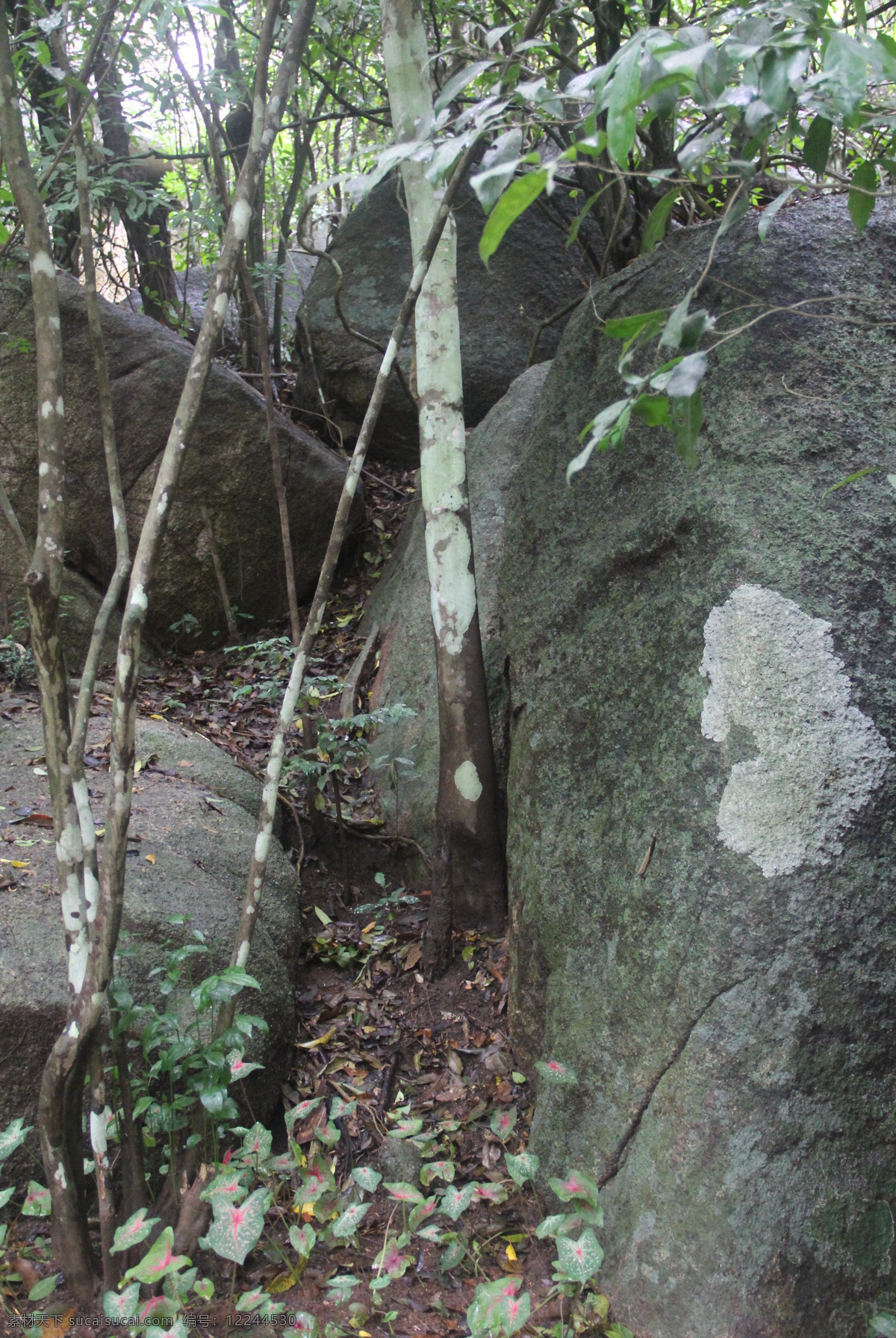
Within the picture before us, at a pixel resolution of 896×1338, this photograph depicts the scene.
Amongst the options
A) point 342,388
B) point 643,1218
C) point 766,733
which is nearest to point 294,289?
point 342,388

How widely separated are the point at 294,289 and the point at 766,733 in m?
8.22

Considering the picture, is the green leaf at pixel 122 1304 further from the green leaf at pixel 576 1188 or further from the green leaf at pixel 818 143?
the green leaf at pixel 818 143

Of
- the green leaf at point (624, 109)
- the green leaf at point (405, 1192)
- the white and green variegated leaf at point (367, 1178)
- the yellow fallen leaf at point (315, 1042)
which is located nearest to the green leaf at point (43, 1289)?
the white and green variegated leaf at point (367, 1178)

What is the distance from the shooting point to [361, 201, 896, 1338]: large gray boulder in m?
2.04

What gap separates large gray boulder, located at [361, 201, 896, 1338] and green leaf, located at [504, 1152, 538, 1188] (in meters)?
0.16

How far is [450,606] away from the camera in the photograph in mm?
3393

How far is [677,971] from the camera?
2256mm

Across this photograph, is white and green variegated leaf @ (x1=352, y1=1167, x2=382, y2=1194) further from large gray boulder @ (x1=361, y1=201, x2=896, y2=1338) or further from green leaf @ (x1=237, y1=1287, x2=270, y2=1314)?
large gray boulder @ (x1=361, y1=201, x2=896, y2=1338)

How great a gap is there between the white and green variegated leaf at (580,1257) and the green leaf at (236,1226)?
674 mm

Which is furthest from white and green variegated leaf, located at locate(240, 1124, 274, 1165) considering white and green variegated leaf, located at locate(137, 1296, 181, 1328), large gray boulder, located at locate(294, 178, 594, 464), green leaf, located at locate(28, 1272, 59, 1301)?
large gray boulder, located at locate(294, 178, 594, 464)

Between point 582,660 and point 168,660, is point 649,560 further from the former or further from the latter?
point 168,660

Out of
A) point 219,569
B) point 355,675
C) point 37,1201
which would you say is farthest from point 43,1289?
point 219,569

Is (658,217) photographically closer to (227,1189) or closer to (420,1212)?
(227,1189)

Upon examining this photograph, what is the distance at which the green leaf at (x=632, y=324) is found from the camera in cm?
135
